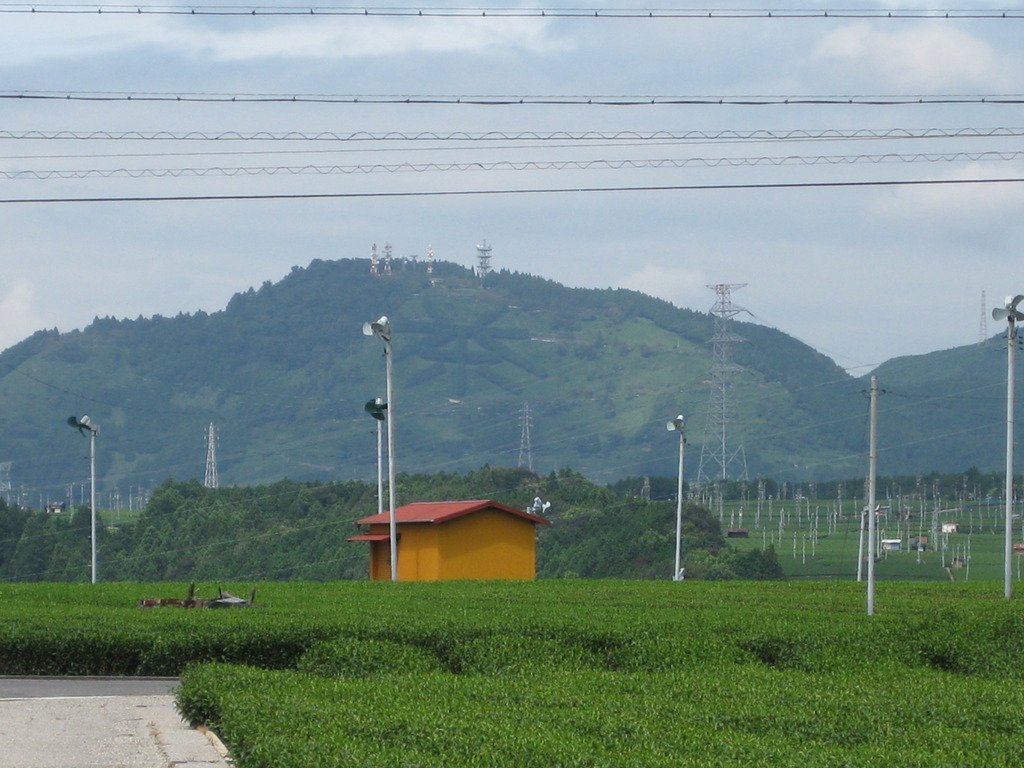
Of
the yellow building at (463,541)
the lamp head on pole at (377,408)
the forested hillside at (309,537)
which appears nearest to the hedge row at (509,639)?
the lamp head on pole at (377,408)

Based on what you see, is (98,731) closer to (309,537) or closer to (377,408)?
(377,408)

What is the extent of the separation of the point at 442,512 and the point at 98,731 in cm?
2808

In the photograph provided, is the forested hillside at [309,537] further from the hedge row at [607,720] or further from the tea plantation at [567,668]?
the hedge row at [607,720]

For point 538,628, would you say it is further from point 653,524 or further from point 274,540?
point 274,540

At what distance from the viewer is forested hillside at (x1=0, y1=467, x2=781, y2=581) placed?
98375 millimetres

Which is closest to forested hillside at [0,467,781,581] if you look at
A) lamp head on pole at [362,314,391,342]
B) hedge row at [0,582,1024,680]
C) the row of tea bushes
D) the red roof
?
the red roof

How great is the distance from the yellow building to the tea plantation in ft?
21.5

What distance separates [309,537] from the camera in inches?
4245

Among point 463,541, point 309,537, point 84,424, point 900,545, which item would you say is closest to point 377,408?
point 463,541

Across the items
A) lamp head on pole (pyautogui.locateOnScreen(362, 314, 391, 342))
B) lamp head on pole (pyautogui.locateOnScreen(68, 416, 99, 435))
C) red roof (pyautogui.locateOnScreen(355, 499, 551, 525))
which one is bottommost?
red roof (pyautogui.locateOnScreen(355, 499, 551, 525))

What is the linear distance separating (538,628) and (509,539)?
22541 mm

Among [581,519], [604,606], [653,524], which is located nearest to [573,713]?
[604,606]

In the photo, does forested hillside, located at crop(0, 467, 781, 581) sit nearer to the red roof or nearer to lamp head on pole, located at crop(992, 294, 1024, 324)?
the red roof

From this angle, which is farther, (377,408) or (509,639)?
(377,408)
